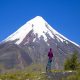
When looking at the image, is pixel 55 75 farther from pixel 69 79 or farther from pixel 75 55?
pixel 75 55

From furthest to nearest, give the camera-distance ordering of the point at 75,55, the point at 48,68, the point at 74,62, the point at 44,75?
the point at 75,55 < the point at 74,62 < the point at 48,68 < the point at 44,75

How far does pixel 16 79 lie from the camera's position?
77.4 ft

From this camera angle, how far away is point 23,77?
24000 mm

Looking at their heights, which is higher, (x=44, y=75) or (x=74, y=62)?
(x=74, y=62)

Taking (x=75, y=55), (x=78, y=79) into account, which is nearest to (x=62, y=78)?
(x=78, y=79)

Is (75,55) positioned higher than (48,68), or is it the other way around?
(75,55)

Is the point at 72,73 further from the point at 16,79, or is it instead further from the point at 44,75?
the point at 16,79

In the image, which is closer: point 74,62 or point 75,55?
point 74,62

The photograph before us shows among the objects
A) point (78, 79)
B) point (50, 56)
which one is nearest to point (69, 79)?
point (78, 79)

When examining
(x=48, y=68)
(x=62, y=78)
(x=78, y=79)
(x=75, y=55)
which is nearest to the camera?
(x=78, y=79)

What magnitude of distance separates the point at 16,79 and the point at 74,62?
1325cm

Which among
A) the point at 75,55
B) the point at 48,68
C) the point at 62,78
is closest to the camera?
the point at 62,78

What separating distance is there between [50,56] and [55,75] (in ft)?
12.6

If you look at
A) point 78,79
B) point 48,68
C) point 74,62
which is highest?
point 74,62
